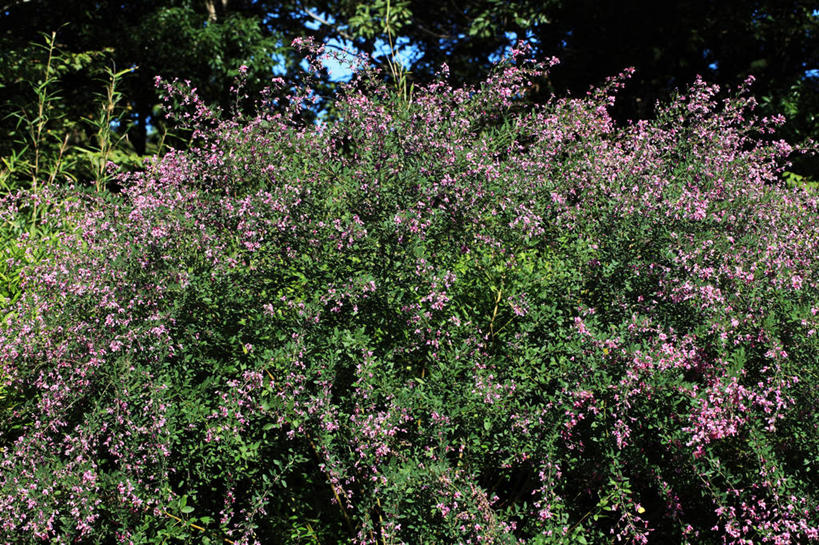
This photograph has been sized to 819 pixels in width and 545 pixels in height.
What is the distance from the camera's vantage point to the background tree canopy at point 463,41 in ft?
36.6

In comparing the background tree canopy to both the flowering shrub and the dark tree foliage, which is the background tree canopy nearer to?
the dark tree foliage

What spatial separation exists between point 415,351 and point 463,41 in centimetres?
1164

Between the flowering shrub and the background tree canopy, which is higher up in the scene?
the background tree canopy

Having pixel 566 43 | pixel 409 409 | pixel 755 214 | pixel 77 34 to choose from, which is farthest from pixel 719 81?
pixel 77 34

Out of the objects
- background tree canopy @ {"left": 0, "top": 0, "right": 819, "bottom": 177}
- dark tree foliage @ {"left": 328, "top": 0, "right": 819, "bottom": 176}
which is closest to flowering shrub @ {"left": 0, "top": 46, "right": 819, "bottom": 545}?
background tree canopy @ {"left": 0, "top": 0, "right": 819, "bottom": 177}

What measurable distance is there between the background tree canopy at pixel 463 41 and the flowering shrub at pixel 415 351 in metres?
→ 5.41

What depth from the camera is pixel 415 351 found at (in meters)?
3.93

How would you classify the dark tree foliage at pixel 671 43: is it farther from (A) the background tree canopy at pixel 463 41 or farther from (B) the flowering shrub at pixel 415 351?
(B) the flowering shrub at pixel 415 351

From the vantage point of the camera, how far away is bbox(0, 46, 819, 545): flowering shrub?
Result: 3.16 metres

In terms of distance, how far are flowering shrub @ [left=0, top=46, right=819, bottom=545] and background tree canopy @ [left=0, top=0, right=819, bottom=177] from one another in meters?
5.41

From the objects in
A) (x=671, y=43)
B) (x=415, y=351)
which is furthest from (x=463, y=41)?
(x=415, y=351)

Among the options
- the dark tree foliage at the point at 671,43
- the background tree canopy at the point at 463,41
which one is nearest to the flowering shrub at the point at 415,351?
the background tree canopy at the point at 463,41

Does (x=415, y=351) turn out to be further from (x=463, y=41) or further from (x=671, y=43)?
(x=463, y=41)

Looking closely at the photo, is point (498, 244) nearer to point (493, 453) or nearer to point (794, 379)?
point (493, 453)
